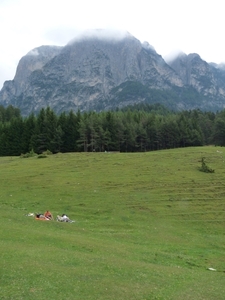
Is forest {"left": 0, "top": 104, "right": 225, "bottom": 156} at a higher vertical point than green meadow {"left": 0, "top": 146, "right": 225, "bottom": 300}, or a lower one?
higher

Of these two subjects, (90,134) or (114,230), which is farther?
(90,134)

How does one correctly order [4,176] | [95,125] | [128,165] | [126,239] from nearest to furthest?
[126,239], [4,176], [128,165], [95,125]

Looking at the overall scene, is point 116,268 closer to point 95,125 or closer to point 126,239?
point 126,239

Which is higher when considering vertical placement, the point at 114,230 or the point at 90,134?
the point at 90,134

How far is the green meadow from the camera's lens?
59.5ft

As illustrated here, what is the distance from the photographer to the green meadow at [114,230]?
59.5 feet

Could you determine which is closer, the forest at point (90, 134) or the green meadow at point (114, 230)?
the green meadow at point (114, 230)

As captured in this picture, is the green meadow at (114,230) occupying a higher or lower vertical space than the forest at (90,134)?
lower

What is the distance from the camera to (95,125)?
415 feet

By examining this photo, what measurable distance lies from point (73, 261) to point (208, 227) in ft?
88.1

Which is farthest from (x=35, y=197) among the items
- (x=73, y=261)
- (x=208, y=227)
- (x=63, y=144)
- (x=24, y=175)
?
(x=63, y=144)

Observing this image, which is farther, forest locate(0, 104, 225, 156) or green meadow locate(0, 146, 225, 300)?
forest locate(0, 104, 225, 156)

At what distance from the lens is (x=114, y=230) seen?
123 feet

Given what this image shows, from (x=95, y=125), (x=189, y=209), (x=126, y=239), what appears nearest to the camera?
(x=126, y=239)
